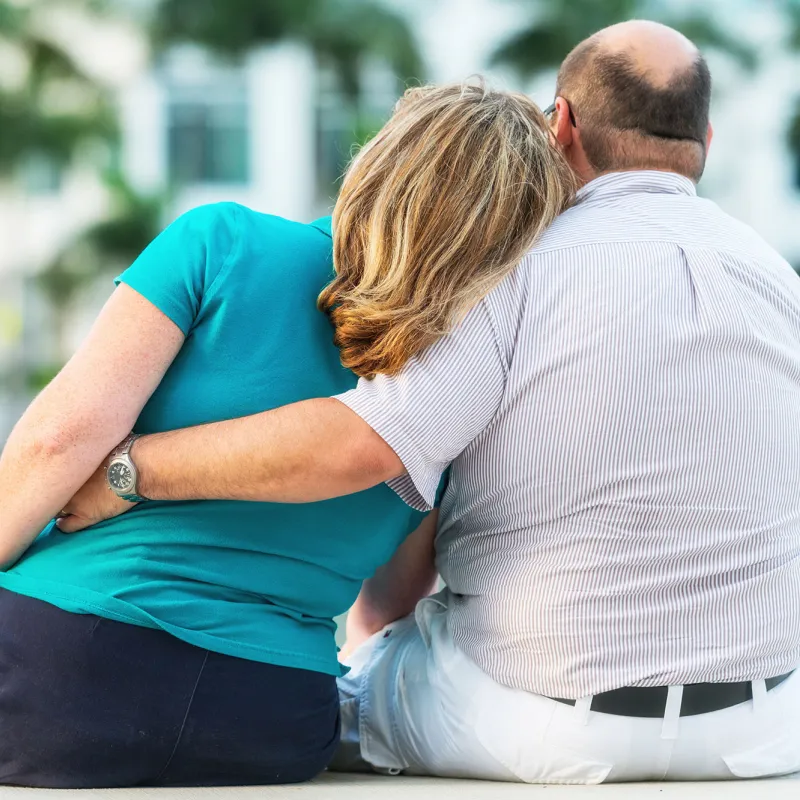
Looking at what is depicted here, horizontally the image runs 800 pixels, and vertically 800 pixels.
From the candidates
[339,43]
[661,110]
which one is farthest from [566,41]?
[661,110]

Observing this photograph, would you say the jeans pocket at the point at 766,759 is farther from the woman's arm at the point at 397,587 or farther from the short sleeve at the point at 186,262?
the short sleeve at the point at 186,262

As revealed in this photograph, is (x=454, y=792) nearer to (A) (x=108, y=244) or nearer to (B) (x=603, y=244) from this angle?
(B) (x=603, y=244)

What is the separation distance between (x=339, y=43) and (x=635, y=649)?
2699 cm

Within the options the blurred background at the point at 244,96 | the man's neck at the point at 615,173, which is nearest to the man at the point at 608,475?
the man's neck at the point at 615,173

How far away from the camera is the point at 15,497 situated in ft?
6.06

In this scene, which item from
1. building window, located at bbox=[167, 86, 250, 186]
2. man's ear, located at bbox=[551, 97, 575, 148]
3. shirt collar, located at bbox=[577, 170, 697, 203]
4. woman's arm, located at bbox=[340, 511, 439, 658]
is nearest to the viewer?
shirt collar, located at bbox=[577, 170, 697, 203]

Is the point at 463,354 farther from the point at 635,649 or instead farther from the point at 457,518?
the point at 635,649

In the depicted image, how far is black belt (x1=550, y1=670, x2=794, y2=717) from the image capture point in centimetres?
184

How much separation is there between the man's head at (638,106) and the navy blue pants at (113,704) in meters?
1.16

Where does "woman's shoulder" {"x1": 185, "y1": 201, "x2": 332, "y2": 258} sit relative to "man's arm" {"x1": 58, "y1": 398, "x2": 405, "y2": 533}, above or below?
above

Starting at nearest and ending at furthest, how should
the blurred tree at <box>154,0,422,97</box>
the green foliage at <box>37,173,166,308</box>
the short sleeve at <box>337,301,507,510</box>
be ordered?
the short sleeve at <box>337,301,507,510</box>, the green foliage at <box>37,173,166,308</box>, the blurred tree at <box>154,0,422,97</box>

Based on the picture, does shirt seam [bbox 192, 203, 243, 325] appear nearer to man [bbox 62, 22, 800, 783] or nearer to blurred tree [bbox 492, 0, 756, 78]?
man [bbox 62, 22, 800, 783]

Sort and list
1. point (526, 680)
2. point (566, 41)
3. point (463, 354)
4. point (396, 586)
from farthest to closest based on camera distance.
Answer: point (566, 41) → point (396, 586) → point (526, 680) → point (463, 354)

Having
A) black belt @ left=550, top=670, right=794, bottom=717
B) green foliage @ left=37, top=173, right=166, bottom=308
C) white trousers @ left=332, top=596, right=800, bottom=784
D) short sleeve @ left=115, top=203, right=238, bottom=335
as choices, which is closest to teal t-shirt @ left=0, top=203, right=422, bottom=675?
short sleeve @ left=115, top=203, right=238, bottom=335
